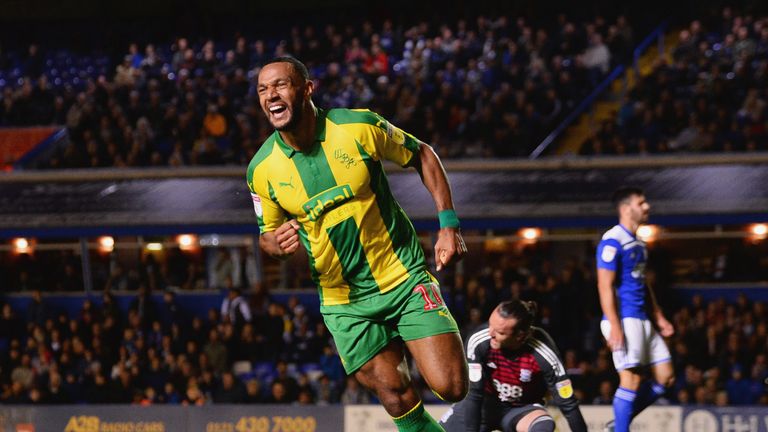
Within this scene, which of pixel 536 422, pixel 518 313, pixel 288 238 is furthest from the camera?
pixel 536 422

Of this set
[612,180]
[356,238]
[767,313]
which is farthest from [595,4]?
[356,238]

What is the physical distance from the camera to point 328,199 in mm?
5293

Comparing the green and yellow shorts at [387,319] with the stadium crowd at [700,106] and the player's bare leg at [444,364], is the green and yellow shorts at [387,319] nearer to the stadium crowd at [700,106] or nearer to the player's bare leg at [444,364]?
the player's bare leg at [444,364]

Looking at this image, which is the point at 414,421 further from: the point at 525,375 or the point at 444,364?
the point at 525,375

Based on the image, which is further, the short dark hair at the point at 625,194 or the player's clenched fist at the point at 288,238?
the short dark hair at the point at 625,194

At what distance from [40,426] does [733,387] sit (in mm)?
7321

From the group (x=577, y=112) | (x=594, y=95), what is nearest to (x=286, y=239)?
(x=577, y=112)

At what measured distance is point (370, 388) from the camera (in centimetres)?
548

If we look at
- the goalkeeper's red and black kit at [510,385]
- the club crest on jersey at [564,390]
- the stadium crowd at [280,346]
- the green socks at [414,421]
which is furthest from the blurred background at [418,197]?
the green socks at [414,421]

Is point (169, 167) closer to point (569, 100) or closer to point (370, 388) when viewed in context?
point (569, 100)

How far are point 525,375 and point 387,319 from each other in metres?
2.17

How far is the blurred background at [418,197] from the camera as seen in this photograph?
44.5ft

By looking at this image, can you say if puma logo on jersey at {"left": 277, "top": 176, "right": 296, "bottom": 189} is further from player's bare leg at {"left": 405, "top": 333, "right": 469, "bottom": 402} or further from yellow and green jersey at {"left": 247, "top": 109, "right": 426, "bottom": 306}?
player's bare leg at {"left": 405, "top": 333, "right": 469, "bottom": 402}

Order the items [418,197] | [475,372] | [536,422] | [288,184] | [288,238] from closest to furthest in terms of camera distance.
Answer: [288,238], [288,184], [475,372], [536,422], [418,197]
